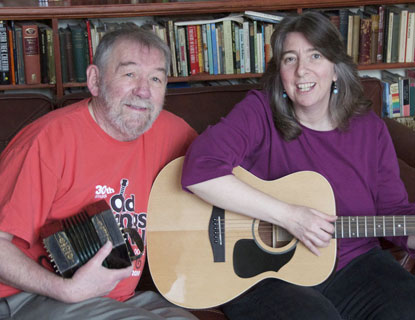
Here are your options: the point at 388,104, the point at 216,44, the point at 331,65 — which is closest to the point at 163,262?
the point at 331,65

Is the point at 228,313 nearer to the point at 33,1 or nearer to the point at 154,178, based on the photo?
the point at 154,178

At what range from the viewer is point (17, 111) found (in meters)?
2.34

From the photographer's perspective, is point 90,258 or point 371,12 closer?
point 90,258

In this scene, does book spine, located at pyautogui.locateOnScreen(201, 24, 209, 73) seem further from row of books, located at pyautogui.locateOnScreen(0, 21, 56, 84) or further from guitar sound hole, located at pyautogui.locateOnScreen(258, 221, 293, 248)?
guitar sound hole, located at pyautogui.locateOnScreen(258, 221, 293, 248)

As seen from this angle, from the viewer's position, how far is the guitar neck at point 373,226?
73.8 inches

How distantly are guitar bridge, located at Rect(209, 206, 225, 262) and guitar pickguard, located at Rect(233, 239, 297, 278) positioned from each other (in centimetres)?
4

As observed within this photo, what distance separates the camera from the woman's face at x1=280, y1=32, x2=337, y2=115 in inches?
76.3

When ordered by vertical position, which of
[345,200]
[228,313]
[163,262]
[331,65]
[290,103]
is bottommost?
[228,313]

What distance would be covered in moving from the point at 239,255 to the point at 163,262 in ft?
0.78

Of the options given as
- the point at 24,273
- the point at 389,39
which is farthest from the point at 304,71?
the point at 389,39

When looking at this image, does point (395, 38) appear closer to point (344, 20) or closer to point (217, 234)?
point (344, 20)

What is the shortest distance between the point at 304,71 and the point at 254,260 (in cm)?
61

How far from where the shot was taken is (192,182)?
1870 millimetres

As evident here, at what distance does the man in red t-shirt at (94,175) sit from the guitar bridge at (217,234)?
0.21 metres
